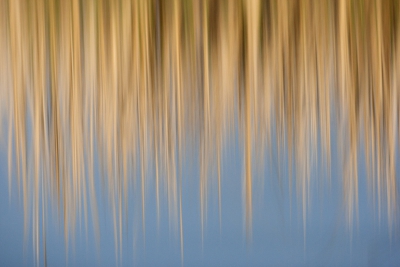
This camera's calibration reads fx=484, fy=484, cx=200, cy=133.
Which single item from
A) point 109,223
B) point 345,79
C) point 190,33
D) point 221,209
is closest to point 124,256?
point 109,223

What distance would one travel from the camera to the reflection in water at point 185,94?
3.62 feet

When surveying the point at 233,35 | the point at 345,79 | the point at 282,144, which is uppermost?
the point at 233,35

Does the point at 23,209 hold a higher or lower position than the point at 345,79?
lower

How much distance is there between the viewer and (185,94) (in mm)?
1108

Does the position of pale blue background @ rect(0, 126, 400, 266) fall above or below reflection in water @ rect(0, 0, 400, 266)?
below

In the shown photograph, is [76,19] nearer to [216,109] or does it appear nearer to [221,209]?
[216,109]

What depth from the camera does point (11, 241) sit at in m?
1.13

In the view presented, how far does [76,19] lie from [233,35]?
0.37m

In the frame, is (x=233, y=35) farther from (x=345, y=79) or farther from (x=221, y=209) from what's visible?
(x=221, y=209)

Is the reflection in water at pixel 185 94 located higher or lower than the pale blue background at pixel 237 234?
higher

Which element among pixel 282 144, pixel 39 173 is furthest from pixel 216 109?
pixel 39 173

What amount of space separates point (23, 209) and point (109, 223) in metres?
0.20

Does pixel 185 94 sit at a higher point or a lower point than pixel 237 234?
higher

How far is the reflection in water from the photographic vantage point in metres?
Result: 1.10
